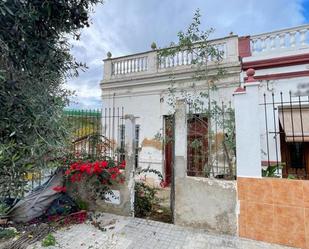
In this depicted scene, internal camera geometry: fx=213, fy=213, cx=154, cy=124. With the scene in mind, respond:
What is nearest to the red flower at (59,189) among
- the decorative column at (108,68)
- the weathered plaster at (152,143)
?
the weathered plaster at (152,143)

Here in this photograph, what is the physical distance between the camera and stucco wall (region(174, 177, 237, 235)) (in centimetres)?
445

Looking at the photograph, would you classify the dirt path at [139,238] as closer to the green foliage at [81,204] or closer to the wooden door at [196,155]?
the green foliage at [81,204]

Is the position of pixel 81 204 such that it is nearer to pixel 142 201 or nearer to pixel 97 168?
pixel 97 168

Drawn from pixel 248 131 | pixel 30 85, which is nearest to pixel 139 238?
pixel 248 131

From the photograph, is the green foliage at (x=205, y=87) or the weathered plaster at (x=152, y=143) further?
the weathered plaster at (x=152, y=143)

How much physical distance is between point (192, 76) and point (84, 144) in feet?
16.9

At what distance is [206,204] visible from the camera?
465 cm

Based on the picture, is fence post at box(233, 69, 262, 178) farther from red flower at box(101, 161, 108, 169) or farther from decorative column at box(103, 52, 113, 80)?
decorative column at box(103, 52, 113, 80)

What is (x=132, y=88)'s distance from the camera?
10.6m

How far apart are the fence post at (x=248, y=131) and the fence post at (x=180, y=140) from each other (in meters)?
1.17

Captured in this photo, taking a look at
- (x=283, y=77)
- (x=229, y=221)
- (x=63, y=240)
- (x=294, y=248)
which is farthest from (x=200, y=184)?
(x=283, y=77)

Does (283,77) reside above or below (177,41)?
below

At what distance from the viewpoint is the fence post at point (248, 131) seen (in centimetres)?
426

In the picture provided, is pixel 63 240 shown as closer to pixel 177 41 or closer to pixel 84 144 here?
pixel 84 144
